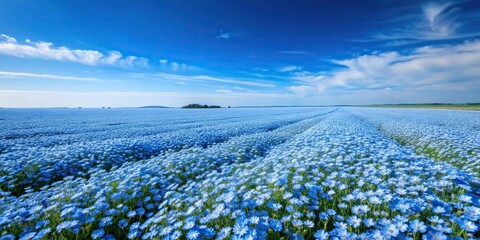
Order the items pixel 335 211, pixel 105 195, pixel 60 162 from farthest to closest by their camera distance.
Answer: pixel 60 162 < pixel 105 195 < pixel 335 211

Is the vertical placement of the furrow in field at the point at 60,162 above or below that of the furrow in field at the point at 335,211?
below

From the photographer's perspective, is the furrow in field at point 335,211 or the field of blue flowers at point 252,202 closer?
the furrow in field at point 335,211

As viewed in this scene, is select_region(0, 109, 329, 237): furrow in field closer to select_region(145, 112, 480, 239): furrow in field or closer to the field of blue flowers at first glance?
the field of blue flowers

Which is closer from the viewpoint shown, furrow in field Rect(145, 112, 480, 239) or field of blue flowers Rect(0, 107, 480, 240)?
furrow in field Rect(145, 112, 480, 239)

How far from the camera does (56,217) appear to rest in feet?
11.0

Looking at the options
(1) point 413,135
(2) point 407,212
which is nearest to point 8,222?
(2) point 407,212

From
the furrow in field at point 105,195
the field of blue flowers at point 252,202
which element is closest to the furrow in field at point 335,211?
the field of blue flowers at point 252,202

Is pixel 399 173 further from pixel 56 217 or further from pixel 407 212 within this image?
pixel 56 217

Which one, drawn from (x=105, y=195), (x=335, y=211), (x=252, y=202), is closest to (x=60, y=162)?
(x=105, y=195)

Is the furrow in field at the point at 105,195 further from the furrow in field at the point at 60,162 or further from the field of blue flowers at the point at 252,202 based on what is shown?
the furrow in field at the point at 60,162

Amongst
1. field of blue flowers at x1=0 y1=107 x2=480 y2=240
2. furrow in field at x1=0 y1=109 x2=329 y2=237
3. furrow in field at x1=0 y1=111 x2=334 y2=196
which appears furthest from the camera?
furrow in field at x1=0 y1=111 x2=334 y2=196

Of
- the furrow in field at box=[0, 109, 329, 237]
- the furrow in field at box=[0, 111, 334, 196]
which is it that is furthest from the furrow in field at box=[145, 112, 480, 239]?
the furrow in field at box=[0, 111, 334, 196]

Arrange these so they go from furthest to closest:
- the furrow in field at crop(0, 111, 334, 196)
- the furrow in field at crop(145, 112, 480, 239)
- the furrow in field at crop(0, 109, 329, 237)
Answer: the furrow in field at crop(0, 111, 334, 196), the furrow in field at crop(0, 109, 329, 237), the furrow in field at crop(145, 112, 480, 239)

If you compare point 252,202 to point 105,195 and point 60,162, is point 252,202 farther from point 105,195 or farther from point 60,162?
point 60,162
